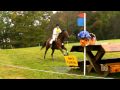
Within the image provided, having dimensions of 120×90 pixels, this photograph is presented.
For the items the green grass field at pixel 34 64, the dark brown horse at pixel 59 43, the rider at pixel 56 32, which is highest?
the rider at pixel 56 32

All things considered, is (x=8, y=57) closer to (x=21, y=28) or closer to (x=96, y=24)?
(x=21, y=28)

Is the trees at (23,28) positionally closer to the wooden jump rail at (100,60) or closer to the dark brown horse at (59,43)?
the dark brown horse at (59,43)

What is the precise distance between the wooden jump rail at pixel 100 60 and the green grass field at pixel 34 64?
85 mm

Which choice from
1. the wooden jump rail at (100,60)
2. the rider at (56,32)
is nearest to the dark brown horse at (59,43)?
the rider at (56,32)

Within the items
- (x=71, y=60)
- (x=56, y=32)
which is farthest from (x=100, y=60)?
(x=56, y=32)

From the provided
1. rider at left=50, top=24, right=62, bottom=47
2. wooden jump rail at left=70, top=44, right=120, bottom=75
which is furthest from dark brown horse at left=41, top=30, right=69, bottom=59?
wooden jump rail at left=70, top=44, right=120, bottom=75

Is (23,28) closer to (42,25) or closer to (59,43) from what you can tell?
(42,25)

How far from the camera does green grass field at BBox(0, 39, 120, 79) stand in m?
7.02

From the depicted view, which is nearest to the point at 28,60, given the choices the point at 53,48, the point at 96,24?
the point at 53,48

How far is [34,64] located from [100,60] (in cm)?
111

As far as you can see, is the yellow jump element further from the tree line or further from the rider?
the rider

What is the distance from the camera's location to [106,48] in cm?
726

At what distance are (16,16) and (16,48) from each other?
489 millimetres

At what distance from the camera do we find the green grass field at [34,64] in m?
7.02
